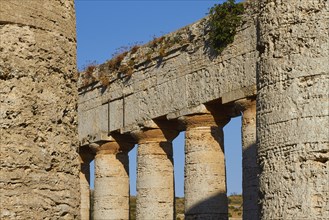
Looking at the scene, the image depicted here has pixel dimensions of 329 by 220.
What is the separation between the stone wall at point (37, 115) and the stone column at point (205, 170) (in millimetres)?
14808

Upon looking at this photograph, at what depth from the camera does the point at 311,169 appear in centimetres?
896

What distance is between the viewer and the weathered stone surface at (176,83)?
22.9 m

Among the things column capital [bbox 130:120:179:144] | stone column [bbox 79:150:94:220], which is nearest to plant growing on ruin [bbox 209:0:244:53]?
column capital [bbox 130:120:179:144]

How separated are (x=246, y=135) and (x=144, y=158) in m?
5.47

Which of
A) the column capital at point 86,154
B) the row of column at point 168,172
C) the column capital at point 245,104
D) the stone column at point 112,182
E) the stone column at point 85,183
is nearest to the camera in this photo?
the column capital at point 245,104

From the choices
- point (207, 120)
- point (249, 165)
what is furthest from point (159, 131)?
point (249, 165)

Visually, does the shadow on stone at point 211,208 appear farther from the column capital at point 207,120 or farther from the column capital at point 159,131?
the column capital at point 159,131

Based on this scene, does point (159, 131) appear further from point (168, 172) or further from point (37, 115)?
point (37, 115)

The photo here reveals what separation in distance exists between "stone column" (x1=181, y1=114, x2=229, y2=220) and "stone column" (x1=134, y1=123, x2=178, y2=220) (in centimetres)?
212

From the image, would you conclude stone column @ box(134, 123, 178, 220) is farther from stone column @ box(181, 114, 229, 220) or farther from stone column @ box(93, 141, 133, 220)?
stone column @ box(93, 141, 133, 220)

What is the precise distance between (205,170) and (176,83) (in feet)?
10.2

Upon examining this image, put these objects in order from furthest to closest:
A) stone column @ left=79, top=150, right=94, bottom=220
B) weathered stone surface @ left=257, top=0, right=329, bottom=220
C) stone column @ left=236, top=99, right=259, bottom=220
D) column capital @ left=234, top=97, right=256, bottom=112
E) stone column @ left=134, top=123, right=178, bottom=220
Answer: stone column @ left=79, top=150, right=94, bottom=220, stone column @ left=134, top=123, right=178, bottom=220, column capital @ left=234, top=97, right=256, bottom=112, stone column @ left=236, top=99, right=259, bottom=220, weathered stone surface @ left=257, top=0, right=329, bottom=220

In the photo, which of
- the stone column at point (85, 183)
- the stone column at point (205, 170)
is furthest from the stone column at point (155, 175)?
the stone column at point (85, 183)

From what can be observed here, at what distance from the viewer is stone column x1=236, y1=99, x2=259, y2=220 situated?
21.9 meters
